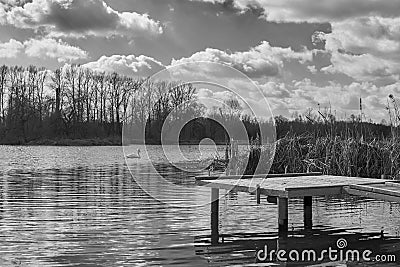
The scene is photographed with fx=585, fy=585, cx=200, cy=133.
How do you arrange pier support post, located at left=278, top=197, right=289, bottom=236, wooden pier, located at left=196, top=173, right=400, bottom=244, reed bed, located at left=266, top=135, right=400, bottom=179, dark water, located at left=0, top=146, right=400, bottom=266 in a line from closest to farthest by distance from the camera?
dark water, located at left=0, top=146, right=400, bottom=266 → wooden pier, located at left=196, top=173, right=400, bottom=244 → pier support post, located at left=278, top=197, right=289, bottom=236 → reed bed, located at left=266, top=135, right=400, bottom=179

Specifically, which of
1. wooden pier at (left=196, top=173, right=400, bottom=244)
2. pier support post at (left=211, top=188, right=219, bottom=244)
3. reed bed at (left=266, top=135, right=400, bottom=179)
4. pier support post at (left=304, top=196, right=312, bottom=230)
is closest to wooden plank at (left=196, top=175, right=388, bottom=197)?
wooden pier at (left=196, top=173, right=400, bottom=244)

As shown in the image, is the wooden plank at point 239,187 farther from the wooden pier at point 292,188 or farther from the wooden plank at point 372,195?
the wooden plank at point 372,195

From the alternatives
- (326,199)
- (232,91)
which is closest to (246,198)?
(326,199)

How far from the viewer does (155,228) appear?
992cm

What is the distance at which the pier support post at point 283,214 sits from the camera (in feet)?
29.5

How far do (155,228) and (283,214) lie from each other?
2.26m

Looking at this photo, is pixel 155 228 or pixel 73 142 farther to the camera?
pixel 73 142

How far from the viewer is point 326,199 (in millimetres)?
14117

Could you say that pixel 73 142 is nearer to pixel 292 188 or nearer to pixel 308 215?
pixel 308 215

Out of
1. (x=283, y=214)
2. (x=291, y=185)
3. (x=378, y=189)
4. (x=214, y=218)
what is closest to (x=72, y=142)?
(x=214, y=218)

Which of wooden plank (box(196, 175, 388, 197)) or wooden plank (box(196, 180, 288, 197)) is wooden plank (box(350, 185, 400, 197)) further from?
wooden plank (box(196, 180, 288, 197))

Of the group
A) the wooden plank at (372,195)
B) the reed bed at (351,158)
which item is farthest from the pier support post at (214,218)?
the reed bed at (351,158)

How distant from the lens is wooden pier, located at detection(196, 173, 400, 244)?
8.58 metres

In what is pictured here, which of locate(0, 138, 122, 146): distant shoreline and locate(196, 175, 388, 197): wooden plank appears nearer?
locate(196, 175, 388, 197): wooden plank
